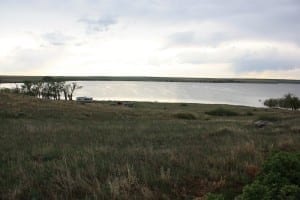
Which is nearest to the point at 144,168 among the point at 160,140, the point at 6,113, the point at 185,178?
the point at 185,178

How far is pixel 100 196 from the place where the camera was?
6.13m

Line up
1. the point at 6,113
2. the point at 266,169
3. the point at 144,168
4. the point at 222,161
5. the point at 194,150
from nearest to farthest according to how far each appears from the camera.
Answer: the point at 266,169 < the point at 144,168 < the point at 222,161 < the point at 194,150 < the point at 6,113

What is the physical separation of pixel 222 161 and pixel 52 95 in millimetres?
102637

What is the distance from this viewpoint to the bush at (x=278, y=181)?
4.62m

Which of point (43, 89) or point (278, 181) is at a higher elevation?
point (43, 89)

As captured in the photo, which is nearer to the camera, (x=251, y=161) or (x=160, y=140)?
(x=251, y=161)

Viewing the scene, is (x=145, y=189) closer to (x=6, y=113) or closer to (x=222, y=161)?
(x=222, y=161)

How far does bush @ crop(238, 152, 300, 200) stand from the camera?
4.62 m

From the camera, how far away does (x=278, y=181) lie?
5.34 m

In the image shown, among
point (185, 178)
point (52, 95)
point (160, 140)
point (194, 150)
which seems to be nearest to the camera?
point (185, 178)

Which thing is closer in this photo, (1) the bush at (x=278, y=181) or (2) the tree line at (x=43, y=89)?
(1) the bush at (x=278, y=181)

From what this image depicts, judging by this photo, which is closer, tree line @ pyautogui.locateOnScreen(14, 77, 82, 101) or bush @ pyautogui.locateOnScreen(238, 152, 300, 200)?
bush @ pyautogui.locateOnScreen(238, 152, 300, 200)

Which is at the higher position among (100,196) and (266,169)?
(266,169)

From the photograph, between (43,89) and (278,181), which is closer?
(278,181)
